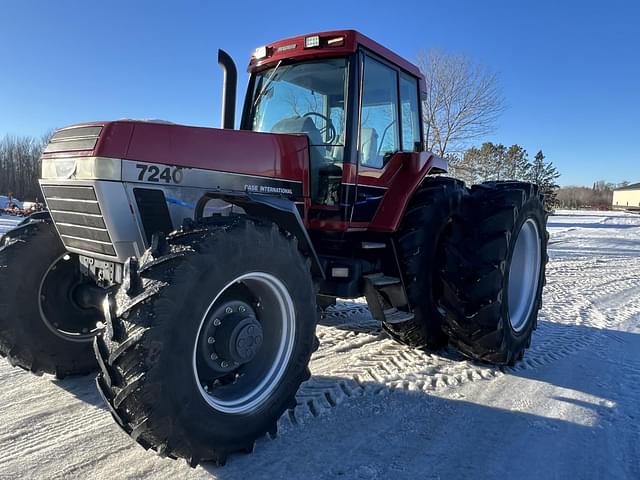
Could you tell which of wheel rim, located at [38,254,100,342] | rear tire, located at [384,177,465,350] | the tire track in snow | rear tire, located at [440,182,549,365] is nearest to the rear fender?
the tire track in snow

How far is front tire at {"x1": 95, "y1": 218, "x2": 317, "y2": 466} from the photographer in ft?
6.64

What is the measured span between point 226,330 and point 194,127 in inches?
50.4

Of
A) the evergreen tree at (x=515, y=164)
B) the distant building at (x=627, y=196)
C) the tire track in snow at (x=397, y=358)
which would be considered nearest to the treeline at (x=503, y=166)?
the evergreen tree at (x=515, y=164)

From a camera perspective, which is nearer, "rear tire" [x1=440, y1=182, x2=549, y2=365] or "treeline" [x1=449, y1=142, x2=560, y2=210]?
"rear tire" [x1=440, y1=182, x2=549, y2=365]

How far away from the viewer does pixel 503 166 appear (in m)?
46.6

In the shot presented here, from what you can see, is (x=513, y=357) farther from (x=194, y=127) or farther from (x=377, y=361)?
(x=194, y=127)

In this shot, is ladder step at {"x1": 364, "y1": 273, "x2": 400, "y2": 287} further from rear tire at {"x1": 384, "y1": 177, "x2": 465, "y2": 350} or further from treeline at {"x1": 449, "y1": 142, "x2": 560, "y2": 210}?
treeline at {"x1": 449, "y1": 142, "x2": 560, "y2": 210}

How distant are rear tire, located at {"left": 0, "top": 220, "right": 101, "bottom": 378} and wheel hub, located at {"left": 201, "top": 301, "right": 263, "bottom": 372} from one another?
1.51 meters

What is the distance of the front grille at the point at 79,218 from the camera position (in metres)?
2.62

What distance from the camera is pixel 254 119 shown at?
4059 mm

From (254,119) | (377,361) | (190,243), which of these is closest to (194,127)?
(190,243)

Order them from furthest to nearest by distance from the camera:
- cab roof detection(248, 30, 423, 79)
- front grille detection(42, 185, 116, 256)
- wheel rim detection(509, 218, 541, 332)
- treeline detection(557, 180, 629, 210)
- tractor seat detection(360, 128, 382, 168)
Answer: treeline detection(557, 180, 629, 210)
wheel rim detection(509, 218, 541, 332)
tractor seat detection(360, 128, 382, 168)
cab roof detection(248, 30, 423, 79)
front grille detection(42, 185, 116, 256)

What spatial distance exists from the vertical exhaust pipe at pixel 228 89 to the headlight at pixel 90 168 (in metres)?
1.25

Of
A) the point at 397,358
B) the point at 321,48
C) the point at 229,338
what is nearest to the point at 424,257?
the point at 397,358
